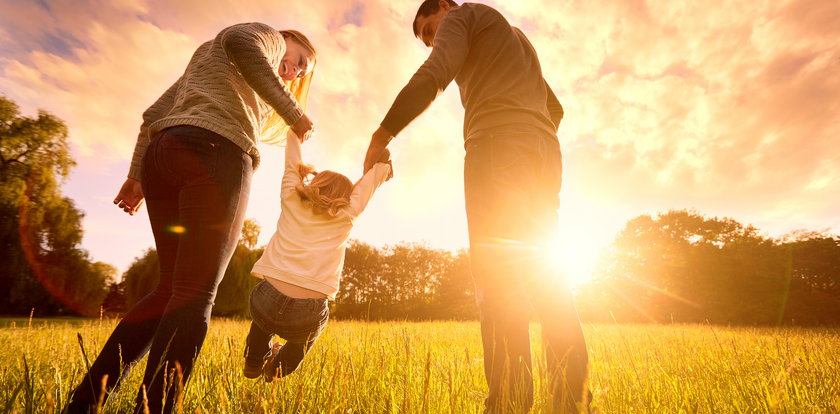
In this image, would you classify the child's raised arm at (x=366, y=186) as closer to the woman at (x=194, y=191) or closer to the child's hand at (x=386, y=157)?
the child's hand at (x=386, y=157)

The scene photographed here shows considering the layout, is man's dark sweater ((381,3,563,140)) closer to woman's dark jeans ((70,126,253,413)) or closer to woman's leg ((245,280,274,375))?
woman's dark jeans ((70,126,253,413))

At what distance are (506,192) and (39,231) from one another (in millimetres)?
30507

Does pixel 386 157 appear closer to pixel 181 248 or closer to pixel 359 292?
pixel 181 248

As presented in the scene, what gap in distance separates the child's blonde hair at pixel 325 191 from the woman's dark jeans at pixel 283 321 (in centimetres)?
58

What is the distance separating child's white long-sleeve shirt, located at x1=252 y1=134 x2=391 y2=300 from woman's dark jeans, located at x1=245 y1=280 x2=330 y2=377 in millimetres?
101

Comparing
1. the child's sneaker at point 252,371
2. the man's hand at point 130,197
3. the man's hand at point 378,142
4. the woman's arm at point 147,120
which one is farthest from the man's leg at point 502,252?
Result: the man's hand at point 130,197

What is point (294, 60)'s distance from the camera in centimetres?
246

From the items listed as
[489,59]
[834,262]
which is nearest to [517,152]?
[489,59]

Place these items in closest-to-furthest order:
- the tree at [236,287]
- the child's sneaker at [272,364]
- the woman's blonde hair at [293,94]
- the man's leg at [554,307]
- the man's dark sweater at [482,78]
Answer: the man's leg at [554,307] < the man's dark sweater at [482,78] < the child's sneaker at [272,364] < the woman's blonde hair at [293,94] < the tree at [236,287]

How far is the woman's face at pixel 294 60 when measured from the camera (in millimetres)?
2438

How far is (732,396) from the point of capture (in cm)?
224

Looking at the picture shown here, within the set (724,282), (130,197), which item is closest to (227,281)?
(130,197)

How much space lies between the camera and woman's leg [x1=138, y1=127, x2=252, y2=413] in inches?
56.6

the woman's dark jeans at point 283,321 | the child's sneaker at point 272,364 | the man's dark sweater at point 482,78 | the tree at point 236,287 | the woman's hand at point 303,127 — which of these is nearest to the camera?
the man's dark sweater at point 482,78
